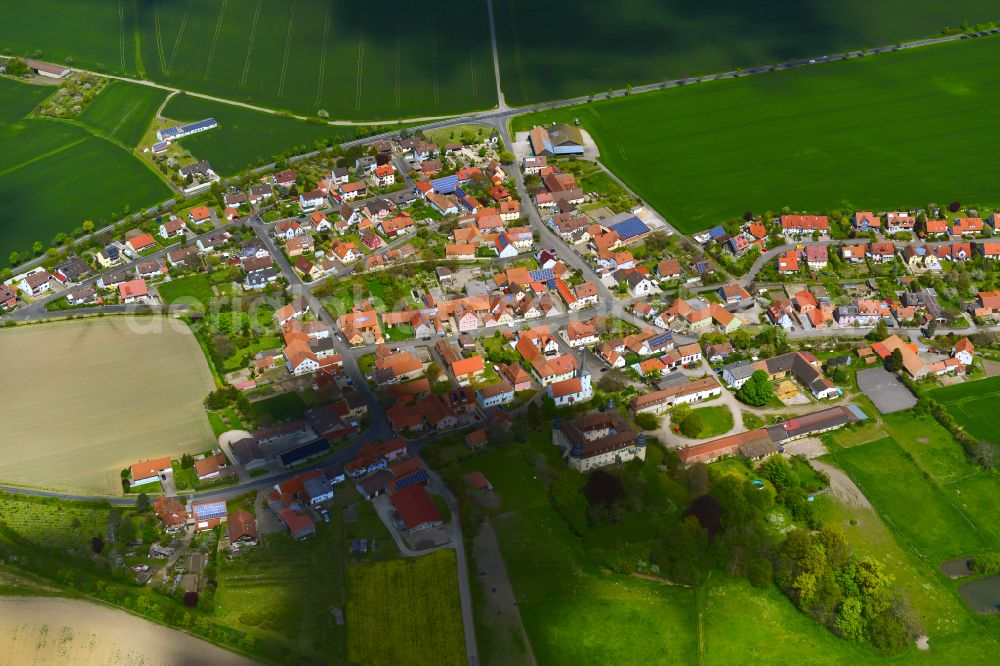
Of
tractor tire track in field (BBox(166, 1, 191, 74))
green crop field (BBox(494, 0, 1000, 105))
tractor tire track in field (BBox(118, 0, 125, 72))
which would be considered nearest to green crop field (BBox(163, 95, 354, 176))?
tractor tire track in field (BBox(166, 1, 191, 74))

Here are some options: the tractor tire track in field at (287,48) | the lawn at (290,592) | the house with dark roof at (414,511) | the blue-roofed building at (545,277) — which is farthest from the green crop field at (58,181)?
the house with dark roof at (414,511)

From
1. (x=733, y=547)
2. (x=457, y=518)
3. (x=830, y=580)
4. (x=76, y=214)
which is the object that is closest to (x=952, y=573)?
(x=830, y=580)

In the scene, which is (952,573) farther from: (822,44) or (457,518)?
(822,44)

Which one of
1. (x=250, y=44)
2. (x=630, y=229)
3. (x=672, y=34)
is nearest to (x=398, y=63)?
(x=250, y=44)

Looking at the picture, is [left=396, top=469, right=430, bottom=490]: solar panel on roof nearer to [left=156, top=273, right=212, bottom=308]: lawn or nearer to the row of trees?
the row of trees

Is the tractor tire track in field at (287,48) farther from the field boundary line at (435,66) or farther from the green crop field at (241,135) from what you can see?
the field boundary line at (435,66)
